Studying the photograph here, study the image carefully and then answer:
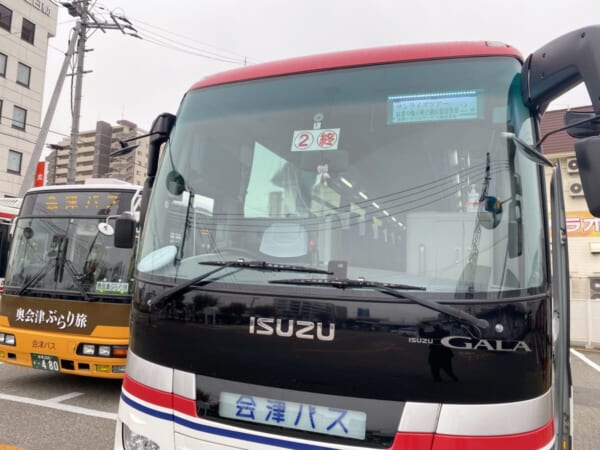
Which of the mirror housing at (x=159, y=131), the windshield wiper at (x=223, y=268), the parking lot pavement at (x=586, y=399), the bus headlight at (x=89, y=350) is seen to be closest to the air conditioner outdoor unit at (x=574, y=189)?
the parking lot pavement at (x=586, y=399)

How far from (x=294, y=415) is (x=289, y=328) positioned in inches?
13.9

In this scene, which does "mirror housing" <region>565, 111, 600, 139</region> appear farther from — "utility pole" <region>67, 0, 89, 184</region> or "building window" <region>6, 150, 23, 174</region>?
"building window" <region>6, 150, 23, 174</region>

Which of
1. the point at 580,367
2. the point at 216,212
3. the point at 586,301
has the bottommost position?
the point at 580,367

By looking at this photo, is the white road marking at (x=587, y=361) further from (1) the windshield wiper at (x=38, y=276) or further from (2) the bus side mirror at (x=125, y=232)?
(1) the windshield wiper at (x=38, y=276)

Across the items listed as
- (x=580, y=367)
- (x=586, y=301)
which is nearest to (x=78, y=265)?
(x=580, y=367)

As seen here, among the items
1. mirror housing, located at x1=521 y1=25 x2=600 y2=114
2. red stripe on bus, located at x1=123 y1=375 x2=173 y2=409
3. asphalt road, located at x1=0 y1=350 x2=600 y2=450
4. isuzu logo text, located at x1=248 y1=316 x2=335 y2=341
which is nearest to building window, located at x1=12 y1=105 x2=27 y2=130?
asphalt road, located at x1=0 y1=350 x2=600 y2=450

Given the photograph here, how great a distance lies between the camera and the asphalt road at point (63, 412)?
406cm

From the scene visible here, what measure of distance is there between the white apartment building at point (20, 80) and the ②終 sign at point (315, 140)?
3228cm

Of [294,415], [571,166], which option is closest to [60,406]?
[294,415]

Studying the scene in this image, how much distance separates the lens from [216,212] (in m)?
2.47

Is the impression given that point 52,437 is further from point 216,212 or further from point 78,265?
point 216,212

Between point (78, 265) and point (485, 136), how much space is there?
16.0 ft

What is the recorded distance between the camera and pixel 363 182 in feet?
7.31

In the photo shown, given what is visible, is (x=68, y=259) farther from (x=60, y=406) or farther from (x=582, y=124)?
(x=582, y=124)
